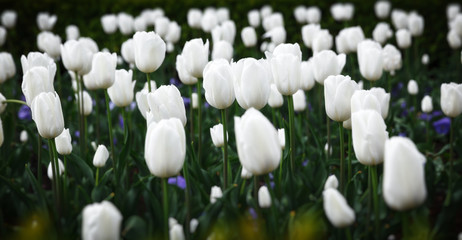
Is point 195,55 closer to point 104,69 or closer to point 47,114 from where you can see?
point 104,69

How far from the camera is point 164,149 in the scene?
6.15ft

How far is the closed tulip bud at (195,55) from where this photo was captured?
281 centimetres

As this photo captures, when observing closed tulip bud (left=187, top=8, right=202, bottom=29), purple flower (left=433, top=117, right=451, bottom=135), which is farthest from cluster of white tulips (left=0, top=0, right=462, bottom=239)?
closed tulip bud (left=187, top=8, right=202, bottom=29)

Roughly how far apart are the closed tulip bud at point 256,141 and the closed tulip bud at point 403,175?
40 cm

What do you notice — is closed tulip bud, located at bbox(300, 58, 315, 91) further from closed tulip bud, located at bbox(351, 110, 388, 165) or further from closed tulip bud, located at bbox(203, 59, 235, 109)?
closed tulip bud, located at bbox(351, 110, 388, 165)

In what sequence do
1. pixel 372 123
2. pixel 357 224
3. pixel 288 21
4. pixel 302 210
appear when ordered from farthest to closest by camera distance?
1. pixel 288 21
2. pixel 357 224
3. pixel 302 210
4. pixel 372 123

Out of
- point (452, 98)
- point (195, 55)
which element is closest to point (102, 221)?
point (195, 55)

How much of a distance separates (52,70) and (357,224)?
1.77m

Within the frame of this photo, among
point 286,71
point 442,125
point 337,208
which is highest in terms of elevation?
point 286,71

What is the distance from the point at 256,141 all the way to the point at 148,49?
1.26 metres

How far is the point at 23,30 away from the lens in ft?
26.0

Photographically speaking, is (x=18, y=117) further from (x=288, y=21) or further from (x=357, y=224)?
(x=288, y=21)

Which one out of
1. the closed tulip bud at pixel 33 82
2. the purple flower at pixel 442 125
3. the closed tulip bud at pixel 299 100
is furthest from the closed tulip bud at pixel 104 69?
the purple flower at pixel 442 125

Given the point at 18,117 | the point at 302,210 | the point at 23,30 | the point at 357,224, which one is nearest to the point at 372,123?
the point at 302,210
